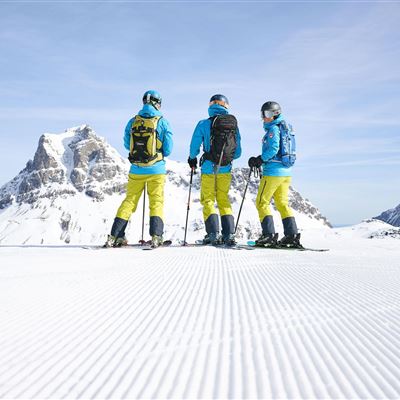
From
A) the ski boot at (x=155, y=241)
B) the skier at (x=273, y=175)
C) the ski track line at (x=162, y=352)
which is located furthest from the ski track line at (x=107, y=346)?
the skier at (x=273, y=175)

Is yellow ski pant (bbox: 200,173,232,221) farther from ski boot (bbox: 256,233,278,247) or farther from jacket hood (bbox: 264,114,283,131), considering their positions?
jacket hood (bbox: 264,114,283,131)

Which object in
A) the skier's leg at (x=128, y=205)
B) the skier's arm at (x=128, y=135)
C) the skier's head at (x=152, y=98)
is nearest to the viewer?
the skier's leg at (x=128, y=205)

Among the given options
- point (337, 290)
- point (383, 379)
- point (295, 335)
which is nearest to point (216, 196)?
point (337, 290)

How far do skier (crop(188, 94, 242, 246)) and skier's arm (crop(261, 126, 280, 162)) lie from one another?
0.72m

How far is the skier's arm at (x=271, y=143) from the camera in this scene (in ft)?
26.6

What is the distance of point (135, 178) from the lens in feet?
27.1

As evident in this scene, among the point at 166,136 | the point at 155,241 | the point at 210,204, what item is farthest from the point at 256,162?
the point at 155,241

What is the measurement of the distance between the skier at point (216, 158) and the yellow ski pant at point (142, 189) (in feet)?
3.01

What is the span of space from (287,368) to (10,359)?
→ 135 cm

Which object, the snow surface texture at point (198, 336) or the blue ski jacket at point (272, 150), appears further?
the blue ski jacket at point (272, 150)

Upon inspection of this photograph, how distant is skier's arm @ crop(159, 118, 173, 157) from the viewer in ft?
27.0

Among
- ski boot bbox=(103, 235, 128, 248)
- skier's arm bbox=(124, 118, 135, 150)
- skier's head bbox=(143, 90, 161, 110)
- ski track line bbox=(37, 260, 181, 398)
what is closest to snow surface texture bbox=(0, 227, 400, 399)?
ski track line bbox=(37, 260, 181, 398)

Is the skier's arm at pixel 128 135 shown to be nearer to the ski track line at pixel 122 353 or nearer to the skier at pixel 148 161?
the skier at pixel 148 161

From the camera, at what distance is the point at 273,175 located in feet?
27.3
